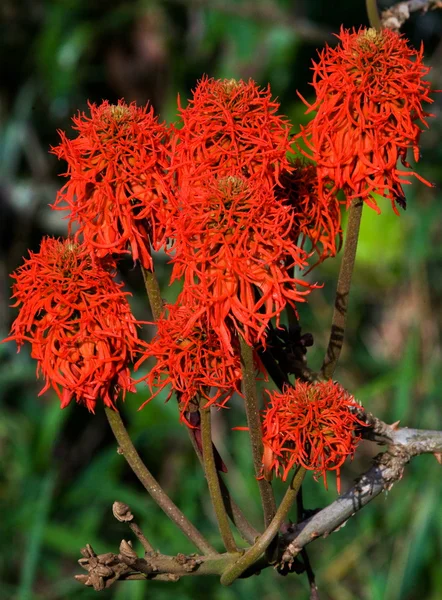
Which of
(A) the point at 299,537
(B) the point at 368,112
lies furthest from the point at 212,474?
(B) the point at 368,112

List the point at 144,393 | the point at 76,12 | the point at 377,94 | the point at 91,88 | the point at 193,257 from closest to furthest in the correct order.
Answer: the point at 193,257, the point at 377,94, the point at 144,393, the point at 76,12, the point at 91,88

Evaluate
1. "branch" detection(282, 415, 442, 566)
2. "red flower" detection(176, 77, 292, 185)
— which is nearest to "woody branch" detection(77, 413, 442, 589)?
"branch" detection(282, 415, 442, 566)

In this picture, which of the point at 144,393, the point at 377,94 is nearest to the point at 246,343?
the point at 377,94

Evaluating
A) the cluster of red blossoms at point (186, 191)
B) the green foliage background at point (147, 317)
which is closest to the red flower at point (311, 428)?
the cluster of red blossoms at point (186, 191)

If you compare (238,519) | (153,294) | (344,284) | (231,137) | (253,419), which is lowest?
(238,519)

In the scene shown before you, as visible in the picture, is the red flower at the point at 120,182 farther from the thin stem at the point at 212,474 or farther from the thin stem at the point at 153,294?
the thin stem at the point at 212,474

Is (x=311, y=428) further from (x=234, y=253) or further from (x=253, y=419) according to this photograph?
(x=234, y=253)

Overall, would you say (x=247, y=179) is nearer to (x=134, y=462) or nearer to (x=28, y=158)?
(x=134, y=462)
